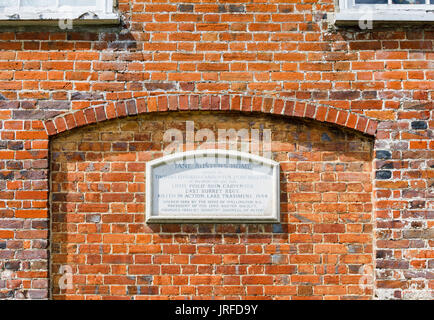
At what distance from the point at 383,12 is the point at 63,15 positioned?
2527mm

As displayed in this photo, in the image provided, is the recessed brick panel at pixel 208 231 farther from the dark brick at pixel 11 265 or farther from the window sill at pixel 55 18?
the window sill at pixel 55 18

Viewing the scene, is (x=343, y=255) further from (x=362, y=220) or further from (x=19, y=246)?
(x=19, y=246)

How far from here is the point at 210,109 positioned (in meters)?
3.57

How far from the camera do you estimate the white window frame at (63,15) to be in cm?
354

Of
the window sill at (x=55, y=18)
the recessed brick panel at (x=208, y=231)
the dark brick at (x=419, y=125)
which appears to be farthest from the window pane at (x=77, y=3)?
the dark brick at (x=419, y=125)

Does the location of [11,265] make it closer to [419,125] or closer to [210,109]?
[210,109]

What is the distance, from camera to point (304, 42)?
3.62 metres

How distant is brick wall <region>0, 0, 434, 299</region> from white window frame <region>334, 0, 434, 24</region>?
0.10 m

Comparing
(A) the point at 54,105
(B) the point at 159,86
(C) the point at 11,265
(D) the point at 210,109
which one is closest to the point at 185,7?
(B) the point at 159,86

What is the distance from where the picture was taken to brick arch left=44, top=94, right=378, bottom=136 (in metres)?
3.55

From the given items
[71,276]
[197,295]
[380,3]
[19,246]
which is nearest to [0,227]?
[19,246]

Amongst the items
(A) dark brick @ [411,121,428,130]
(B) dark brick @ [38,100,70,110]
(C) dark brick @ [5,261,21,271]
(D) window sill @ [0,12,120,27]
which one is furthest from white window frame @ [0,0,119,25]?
(A) dark brick @ [411,121,428,130]

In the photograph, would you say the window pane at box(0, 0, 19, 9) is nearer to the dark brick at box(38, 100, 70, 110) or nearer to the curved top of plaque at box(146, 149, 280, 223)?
the dark brick at box(38, 100, 70, 110)

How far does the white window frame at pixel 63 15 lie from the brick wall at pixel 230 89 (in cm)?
9
